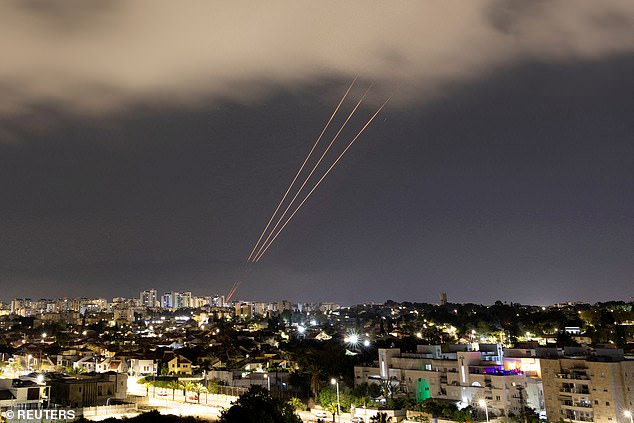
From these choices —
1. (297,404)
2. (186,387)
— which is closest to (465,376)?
(297,404)

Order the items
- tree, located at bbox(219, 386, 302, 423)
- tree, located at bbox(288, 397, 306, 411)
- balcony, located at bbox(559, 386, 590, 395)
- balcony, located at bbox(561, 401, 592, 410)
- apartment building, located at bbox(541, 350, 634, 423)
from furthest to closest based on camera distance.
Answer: tree, located at bbox(288, 397, 306, 411) < balcony, located at bbox(559, 386, 590, 395) < balcony, located at bbox(561, 401, 592, 410) < apartment building, located at bbox(541, 350, 634, 423) < tree, located at bbox(219, 386, 302, 423)

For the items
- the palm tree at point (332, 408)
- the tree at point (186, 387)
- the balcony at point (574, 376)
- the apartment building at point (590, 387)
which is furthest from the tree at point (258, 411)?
the balcony at point (574, 376)

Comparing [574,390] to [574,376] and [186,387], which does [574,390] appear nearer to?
[574,376]

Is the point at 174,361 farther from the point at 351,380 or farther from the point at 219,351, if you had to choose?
the point at 351,380

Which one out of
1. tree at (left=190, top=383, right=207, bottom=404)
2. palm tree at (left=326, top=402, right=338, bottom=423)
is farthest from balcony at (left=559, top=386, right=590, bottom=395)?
tree at (left=190, top=383, right=207, bottom=404)

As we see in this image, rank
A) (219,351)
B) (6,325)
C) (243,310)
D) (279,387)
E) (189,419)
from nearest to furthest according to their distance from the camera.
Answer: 1. (189,419)
2. (279,387)
3. (219,351)
4. (6,325)
5. (243,310)

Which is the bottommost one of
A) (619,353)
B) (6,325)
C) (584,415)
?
(584,415)

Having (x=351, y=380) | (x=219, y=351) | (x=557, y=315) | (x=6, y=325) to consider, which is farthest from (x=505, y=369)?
(x=6, y=325)

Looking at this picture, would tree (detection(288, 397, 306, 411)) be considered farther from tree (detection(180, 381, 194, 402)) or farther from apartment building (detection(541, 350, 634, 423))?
apartment building (detection(541, 350, 634, 423))

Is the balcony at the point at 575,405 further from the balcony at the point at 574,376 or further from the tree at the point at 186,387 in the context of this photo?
the tree at the point at 186,387
